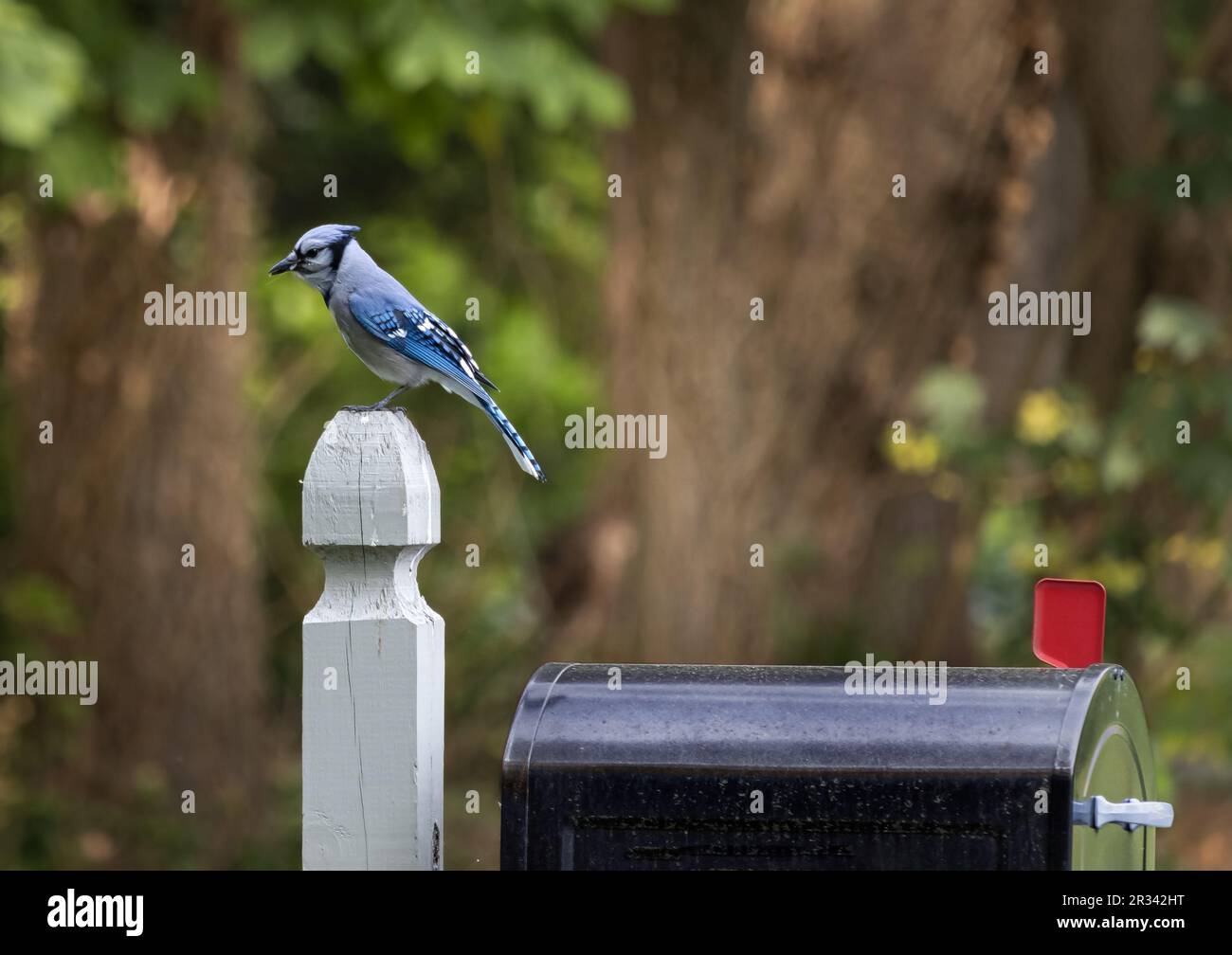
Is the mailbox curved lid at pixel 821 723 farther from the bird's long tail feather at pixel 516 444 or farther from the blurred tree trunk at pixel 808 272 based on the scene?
the blurred tree trunk at pixel 808 272

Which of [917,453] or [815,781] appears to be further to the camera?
[917,453]

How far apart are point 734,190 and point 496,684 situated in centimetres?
418

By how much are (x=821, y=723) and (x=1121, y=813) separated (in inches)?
19.7

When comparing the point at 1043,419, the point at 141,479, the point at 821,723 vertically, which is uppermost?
the point at 1043,419

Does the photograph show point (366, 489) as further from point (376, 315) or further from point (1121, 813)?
point (1121, 813)

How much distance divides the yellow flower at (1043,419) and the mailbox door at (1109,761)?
15.0 feet

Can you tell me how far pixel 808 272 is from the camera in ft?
27.1

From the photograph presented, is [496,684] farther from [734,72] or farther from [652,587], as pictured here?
[734,72]

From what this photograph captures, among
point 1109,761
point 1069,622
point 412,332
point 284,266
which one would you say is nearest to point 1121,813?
point 1109,761

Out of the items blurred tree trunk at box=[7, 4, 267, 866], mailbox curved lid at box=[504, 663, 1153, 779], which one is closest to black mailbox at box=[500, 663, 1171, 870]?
mailbox curved lid at box=[504, 663, 1153, 779]

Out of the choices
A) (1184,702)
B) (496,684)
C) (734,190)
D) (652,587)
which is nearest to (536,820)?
(652,587)

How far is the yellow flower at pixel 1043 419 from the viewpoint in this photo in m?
7.44

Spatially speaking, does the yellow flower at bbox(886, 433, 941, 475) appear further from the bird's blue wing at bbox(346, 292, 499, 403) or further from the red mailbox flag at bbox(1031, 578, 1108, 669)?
the red mailbox flag at bbox(1031, 578, 1108, 669)

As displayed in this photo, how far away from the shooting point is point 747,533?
8062mm
